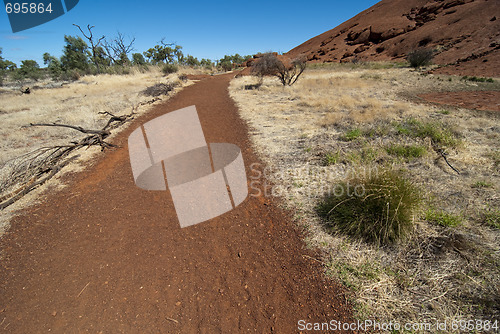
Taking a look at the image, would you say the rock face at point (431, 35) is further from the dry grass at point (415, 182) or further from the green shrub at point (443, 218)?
the green shrub at point (443, 218)

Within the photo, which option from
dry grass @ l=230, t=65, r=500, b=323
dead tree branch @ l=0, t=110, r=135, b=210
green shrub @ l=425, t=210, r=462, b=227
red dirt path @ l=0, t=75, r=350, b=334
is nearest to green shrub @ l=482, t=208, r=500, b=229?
dry grass @ l=230, t=65, r=500, b=323

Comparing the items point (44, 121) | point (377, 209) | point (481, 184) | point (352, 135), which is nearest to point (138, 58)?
point (44, 121)

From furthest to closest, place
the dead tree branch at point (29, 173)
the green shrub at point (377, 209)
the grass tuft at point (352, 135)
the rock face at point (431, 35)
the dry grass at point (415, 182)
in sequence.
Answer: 1. the rock face at point (431, 35)
2. the grass tuft at point (352, 135)
3. the dead tree branch at point (29, 173)
4. the green shrub at point (377, 209)
5. the dry grass at point (415, 182)

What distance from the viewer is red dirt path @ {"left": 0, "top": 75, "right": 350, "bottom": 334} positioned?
2.13 meters

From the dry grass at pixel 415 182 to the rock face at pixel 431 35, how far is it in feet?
48.1

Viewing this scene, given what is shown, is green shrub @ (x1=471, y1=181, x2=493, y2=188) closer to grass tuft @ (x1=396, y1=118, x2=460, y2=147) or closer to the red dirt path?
grass tuft @ (x1=396, y1=118, x2=460, y2=147)

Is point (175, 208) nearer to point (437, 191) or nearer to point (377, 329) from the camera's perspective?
point (377, 329)

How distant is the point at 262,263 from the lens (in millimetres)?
2695

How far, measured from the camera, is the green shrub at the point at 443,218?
2.79 meters

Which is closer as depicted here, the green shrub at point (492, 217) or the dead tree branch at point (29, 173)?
the green shrub at point (492, 217)

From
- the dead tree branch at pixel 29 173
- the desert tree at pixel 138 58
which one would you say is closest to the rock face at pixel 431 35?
the dead tree branch at pixel 29 173

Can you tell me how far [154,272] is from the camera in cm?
261

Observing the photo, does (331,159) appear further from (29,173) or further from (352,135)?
(29,173)

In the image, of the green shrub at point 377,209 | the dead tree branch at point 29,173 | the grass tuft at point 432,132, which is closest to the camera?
the green shrub at point 377,209
